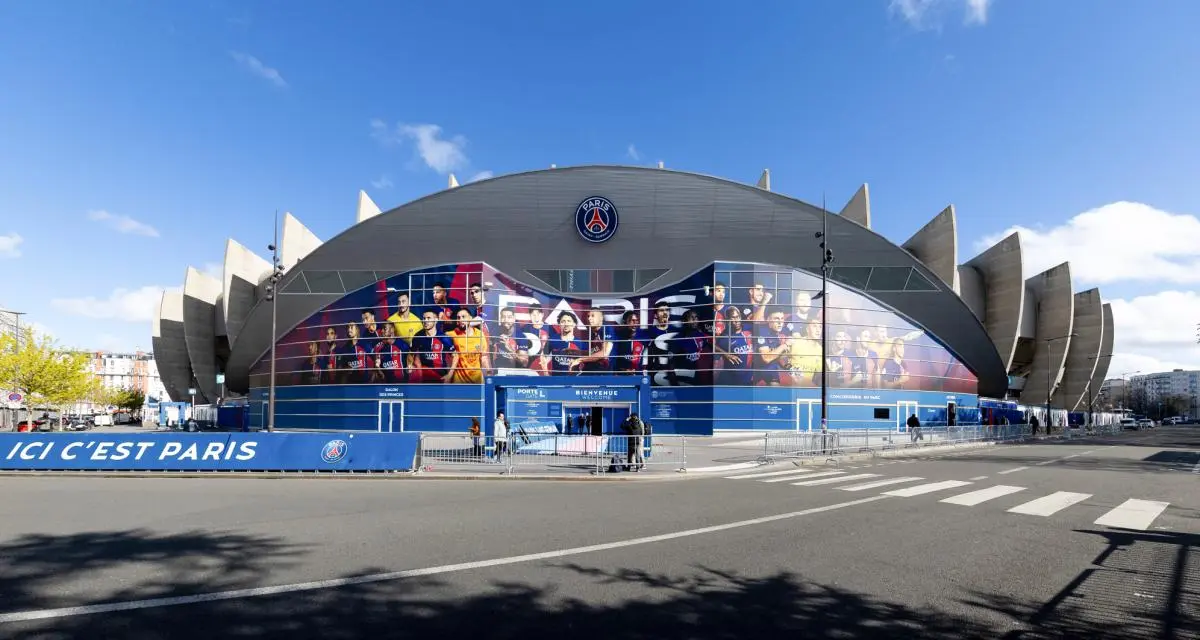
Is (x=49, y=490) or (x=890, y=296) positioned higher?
(x=890, y=296)

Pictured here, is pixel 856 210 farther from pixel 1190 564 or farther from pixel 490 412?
pixel 1190 564

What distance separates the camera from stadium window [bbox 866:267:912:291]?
1719 inches

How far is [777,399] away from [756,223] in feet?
40.8

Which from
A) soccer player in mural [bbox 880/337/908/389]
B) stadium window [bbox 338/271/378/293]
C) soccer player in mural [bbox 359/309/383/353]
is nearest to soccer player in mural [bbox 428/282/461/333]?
soccer player in mural [bbox 359/309/383/353]

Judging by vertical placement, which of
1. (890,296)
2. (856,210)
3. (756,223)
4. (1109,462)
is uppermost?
(856,210)

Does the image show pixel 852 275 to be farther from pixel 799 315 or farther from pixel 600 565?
pixel 600 565

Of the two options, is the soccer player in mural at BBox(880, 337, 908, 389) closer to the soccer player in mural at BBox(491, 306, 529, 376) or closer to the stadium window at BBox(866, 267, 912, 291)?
the stadium window at BBox(866, 267, 912, 291)

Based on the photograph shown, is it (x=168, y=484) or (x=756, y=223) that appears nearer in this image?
(x=168, y=484)

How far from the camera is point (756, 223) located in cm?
4497

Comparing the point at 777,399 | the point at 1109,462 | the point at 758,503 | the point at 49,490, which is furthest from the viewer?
the point at 777,399

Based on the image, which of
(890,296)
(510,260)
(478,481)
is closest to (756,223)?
(890,296)

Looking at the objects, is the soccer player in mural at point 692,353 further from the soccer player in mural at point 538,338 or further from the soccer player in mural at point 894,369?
the soccer player in mural at point 894,369

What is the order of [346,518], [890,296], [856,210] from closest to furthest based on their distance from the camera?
[346,518], [890,296], [856,210]

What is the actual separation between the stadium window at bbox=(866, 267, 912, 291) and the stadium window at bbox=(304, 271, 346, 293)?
3713 centimetres
